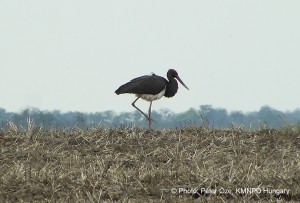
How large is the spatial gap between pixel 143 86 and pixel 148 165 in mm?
6276

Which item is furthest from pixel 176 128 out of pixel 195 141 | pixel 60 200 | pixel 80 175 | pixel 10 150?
pixel 60 200

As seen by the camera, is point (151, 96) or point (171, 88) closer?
point (151, 96)

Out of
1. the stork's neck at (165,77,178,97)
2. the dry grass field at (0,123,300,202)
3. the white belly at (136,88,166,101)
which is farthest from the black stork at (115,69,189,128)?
the dry grass field at (0,123,300,202)

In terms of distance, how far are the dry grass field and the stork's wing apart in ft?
11.9

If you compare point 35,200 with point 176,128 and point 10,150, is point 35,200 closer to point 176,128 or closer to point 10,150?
point 10,150

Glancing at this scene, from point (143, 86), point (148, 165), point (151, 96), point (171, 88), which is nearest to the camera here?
point (148, 165)

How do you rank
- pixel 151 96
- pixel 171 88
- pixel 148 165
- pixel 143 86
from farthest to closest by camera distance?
pixel 171 88 < pixel 151 96 < pixel 143 86 < pixel 148 165

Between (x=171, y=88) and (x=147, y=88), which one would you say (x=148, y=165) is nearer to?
(x=147, y=88)

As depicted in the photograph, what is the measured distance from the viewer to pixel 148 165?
385 inches

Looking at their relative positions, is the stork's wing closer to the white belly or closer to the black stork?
the black stork

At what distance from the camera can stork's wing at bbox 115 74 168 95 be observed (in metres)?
16.0

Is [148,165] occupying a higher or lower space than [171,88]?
lower

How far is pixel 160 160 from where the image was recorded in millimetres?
10359

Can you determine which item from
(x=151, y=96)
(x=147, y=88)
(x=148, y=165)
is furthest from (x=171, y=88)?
(x=148, y=165)
